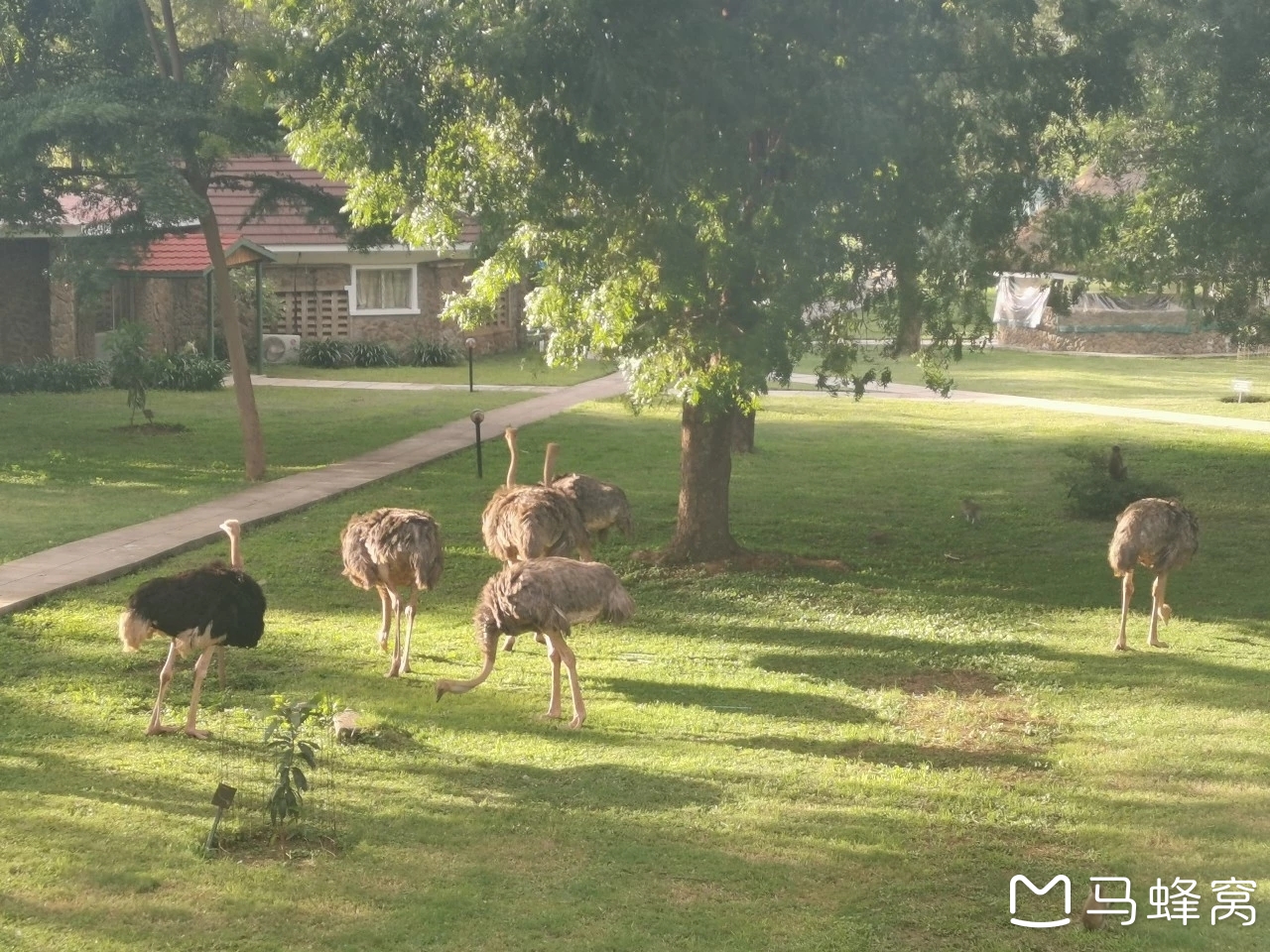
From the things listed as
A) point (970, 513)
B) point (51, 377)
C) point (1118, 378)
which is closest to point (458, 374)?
point (51, 377)

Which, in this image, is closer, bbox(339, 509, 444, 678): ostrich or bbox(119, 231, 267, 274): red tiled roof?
bbox(339, 509, 444, 678): ostrich

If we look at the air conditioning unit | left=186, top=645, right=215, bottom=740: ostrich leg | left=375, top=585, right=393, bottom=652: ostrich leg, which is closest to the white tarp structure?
the air conditioning unit

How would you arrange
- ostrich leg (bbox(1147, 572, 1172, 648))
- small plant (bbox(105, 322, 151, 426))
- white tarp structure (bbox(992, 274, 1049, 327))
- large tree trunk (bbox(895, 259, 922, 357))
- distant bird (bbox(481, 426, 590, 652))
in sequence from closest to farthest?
distant bird (bbox(481, 426, 590, 652))
ostrich leg (bbox(1147, 572, 1172, 648))
large tree trunk (bbox(895, 259, 922, 357))
small plant (bbox(105, 322, 151, 426))
white tarp structure (bbox(992, 274, 1049, 327))

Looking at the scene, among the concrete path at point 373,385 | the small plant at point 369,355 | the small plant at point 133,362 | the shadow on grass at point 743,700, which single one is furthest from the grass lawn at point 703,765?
the small plant at point 369,355

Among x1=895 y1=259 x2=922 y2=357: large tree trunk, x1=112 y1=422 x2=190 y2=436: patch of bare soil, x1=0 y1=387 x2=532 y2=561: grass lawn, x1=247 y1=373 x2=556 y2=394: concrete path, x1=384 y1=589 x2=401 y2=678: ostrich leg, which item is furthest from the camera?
x1=247 y1=373 x2=556 y2=394: concrete path

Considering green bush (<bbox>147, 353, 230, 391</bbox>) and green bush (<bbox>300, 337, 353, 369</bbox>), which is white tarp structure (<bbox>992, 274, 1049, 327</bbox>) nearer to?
green bush (<bbox>300, 337, 353, 369</bbox>)

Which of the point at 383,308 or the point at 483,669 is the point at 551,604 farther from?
the point at 383,308

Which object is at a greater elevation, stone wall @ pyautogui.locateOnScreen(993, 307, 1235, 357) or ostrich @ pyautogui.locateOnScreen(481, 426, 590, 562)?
stone wall @ pyautogui.locateOnScreen(993, 307, 1235, 357)

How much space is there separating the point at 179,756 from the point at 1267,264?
1344cm

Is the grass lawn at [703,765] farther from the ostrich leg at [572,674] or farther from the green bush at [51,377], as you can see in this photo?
the green bush at [51,377]

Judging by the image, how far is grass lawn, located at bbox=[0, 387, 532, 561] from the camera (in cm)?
2087

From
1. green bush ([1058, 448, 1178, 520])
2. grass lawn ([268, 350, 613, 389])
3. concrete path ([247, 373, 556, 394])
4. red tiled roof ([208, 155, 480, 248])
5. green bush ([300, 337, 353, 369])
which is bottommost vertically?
green bush ([1058, 448, 1178, 520])

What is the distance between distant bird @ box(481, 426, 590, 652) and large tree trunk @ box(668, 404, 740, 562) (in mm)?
3182

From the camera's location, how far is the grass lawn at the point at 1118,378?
121ft
